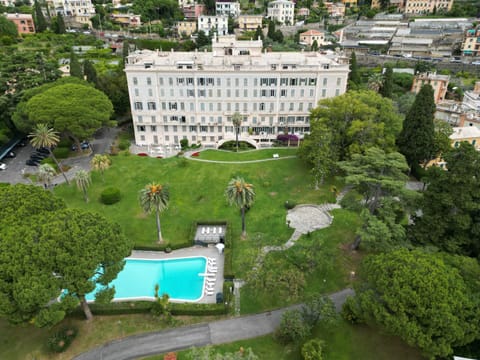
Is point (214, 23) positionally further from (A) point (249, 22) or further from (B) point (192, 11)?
(B) point (192, 11)

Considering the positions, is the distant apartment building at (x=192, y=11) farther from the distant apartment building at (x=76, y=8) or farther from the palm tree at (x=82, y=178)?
the palm tree at (x=82, y=178)

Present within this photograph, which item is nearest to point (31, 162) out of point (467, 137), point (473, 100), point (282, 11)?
point (467, 137)

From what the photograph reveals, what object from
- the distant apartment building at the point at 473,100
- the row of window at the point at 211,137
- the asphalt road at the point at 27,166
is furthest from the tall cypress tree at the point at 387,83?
the asphalt road at the point at 27,166

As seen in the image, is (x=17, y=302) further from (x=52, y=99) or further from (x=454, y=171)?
(x=52, y=99)

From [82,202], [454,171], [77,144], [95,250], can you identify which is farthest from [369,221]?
[77,144]

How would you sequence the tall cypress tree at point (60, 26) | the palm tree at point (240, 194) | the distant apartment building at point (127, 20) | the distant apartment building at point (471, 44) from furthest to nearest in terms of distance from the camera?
the distant apartment building at point (127, 20)
the tall cypress tree at point (60, 26)
the distant apartment building at point (471, 44)
the palm tree at point (240, 194)

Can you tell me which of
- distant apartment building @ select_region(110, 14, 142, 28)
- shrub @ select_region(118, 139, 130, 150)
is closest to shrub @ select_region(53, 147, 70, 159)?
shrub @ select_region(118, 139, 130, 150)
